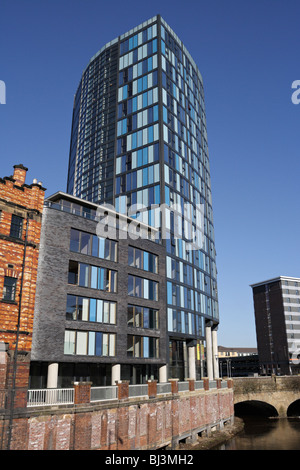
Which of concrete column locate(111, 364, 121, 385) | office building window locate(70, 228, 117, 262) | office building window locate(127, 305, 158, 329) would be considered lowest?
concrete column locate(111, 364, 121, 385)

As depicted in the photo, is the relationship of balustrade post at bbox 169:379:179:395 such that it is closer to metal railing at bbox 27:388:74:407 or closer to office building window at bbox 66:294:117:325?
office building window at bbox 66:294:117:325

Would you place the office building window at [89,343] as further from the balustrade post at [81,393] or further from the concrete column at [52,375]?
the balustrade post at [81,393]

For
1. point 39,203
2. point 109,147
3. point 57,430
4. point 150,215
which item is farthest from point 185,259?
point 57,430

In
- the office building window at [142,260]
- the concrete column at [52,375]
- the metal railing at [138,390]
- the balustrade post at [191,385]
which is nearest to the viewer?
the metal railing at [138,390]

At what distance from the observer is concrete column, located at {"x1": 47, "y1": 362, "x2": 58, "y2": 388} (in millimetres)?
32406

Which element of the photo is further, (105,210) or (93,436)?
(105,210)

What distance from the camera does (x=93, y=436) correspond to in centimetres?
2530

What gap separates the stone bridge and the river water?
2.42 metres

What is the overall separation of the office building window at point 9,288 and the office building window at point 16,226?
125 inches

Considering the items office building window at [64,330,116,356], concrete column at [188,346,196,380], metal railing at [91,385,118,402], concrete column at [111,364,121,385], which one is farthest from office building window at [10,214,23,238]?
concrete column at [188,346,196,380]

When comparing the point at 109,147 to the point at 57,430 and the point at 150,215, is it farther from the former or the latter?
the point at 57,430

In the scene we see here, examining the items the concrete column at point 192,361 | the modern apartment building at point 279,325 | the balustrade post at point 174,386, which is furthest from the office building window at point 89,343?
the modern apartment building at point 279,325

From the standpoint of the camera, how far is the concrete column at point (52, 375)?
106ft

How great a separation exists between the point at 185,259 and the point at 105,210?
58.9ft
